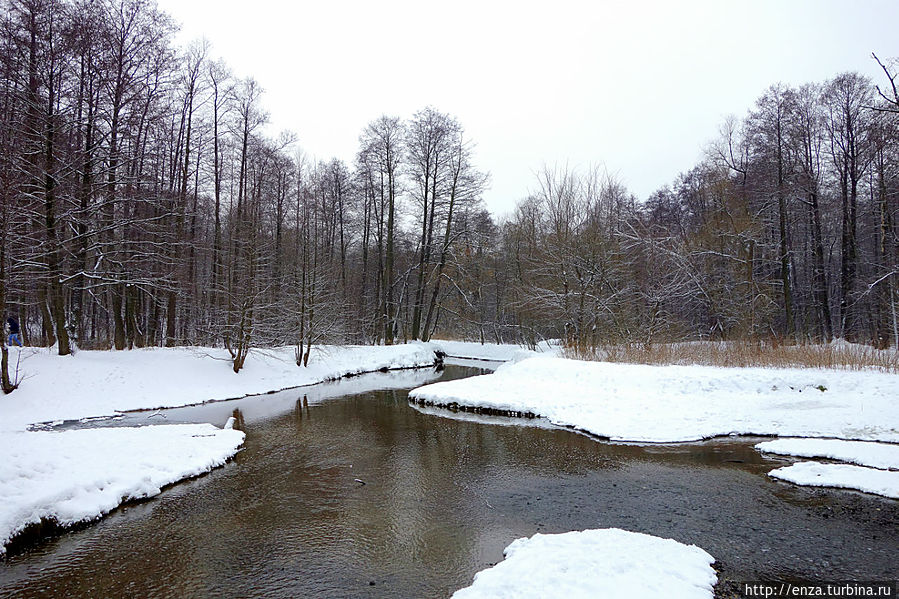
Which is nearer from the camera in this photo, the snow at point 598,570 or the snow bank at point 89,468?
the snow at point 598,570

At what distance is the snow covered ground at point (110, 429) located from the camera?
20.6ft

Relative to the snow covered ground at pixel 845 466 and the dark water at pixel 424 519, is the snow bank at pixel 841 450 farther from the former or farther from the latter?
the dark water at pixel 424 519

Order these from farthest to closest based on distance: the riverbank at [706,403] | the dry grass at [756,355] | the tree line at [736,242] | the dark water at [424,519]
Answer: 1. the tree line at [736,242]
2. the dry grass at [756,355]
3. the riverbank at [706,403]
4. the dark water at [424,519]

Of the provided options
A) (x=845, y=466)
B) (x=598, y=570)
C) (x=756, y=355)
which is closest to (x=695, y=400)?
(x=756, y=355)

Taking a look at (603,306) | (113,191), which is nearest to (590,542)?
(603,306)

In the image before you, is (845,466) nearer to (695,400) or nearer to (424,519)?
(695,400)

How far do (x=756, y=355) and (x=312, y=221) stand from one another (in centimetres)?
2221

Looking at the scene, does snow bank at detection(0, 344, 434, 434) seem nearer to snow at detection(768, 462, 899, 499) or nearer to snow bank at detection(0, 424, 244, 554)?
snow bank at detection(0, 424, 244, 554)

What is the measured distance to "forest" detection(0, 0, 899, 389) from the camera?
1501cm

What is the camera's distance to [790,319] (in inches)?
888

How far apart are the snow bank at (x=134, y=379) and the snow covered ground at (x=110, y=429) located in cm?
3

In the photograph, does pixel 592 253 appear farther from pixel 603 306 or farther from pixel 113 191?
pixel 113 191

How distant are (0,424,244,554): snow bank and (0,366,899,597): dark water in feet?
0.94

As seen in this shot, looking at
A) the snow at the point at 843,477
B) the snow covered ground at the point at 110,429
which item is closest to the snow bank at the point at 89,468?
the snow covered ground at the point at 110,429
